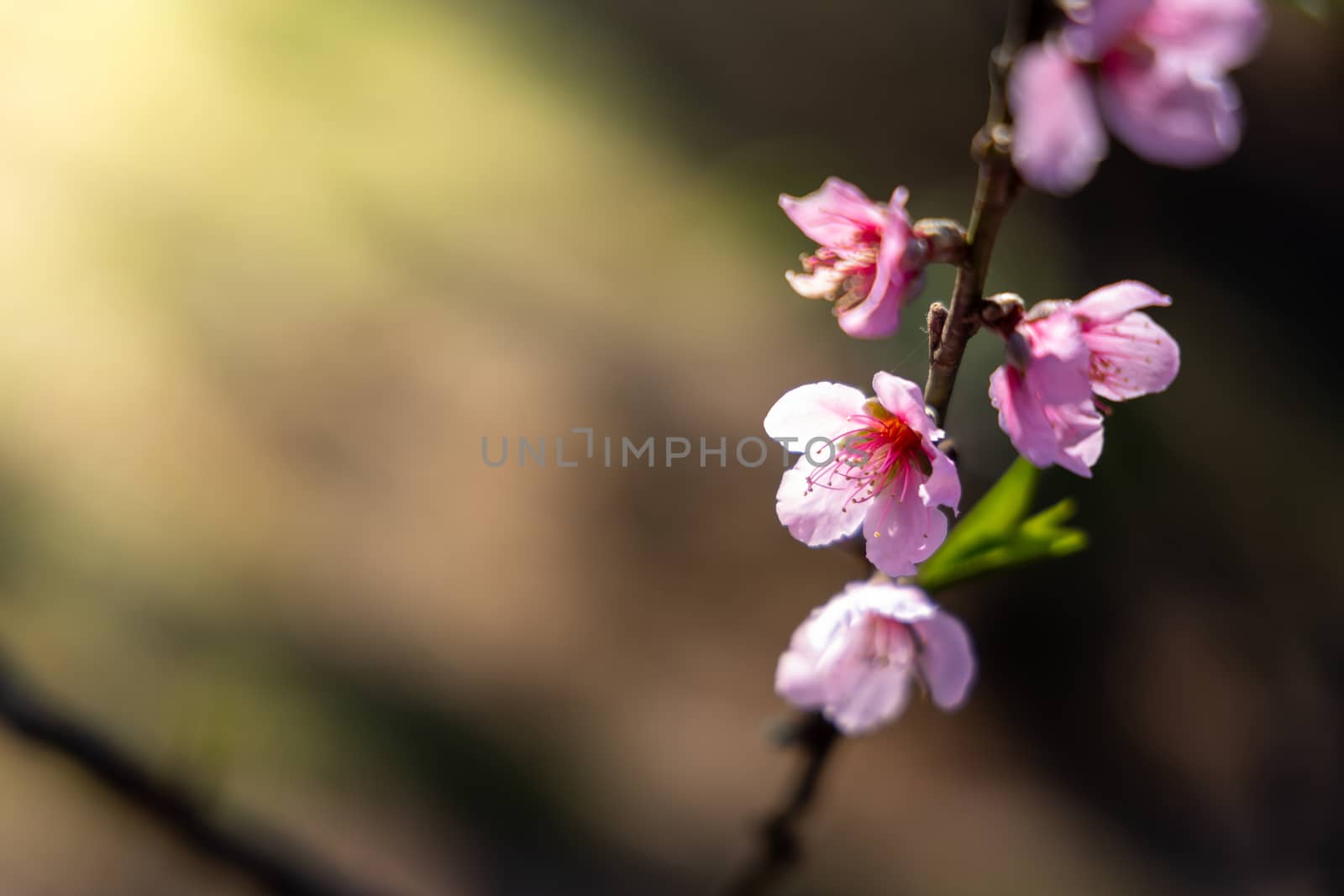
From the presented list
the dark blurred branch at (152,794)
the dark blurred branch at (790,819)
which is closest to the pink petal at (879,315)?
the dark blurred branch at (790,819)

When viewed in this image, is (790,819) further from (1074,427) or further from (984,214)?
(984,214)

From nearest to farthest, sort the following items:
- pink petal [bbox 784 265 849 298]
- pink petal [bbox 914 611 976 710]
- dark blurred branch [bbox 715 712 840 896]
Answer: pink petal [bbox 784 265 849 298]
pink petal [bbox 914 611 976 710]
dark blurred branch [bbox 715 712 840 896]

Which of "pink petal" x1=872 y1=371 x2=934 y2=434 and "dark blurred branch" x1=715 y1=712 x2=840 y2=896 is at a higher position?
"pink petal" x1=872 y1=371 x2=934 y2=434

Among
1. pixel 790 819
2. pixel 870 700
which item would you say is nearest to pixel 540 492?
pixel 790 819

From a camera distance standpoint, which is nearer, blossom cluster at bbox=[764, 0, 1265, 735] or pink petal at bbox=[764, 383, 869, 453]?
blossom cluster at bbox=[764, 0, 1265, 735]

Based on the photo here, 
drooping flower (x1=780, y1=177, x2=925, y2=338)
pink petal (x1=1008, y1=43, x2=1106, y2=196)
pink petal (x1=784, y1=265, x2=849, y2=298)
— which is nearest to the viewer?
pink petal (x1=1008, y1=43, x2=1106, y2=196)

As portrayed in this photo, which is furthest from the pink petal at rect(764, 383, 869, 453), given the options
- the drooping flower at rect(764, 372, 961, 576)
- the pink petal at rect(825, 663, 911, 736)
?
the pink petal at rect(825, 663, 911, 736)

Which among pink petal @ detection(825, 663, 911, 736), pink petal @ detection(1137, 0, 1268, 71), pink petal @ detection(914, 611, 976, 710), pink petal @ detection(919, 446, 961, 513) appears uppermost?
pink petal @ detection(1137, 0, 1268, 71)

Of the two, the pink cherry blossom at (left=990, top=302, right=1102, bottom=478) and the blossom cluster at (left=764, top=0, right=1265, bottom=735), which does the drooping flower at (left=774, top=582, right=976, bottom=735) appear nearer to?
the blossom cluster at (left=764, top=0, right=1265, bottom=735)
